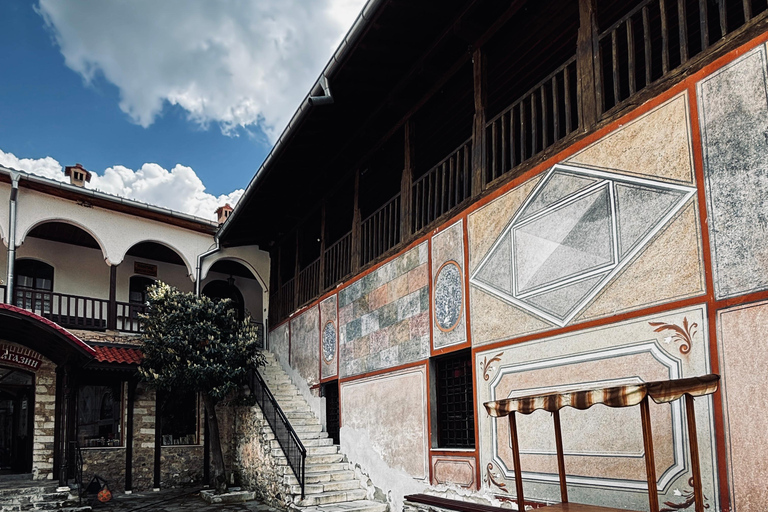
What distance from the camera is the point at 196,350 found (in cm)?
1198

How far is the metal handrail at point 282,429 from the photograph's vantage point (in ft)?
32.8

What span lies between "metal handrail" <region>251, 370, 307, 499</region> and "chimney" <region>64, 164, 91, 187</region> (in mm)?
7186

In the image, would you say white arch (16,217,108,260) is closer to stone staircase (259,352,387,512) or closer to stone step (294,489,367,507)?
stone staircase (259,352,387,512)

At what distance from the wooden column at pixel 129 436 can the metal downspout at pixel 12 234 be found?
3.10 m

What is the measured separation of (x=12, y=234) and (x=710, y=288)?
40.3 ft

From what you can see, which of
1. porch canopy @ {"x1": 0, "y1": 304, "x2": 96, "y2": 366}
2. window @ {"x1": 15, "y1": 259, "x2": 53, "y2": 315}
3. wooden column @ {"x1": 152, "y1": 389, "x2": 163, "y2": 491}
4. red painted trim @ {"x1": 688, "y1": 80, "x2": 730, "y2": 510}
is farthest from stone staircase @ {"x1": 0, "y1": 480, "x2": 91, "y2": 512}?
red painted trim @ {"x1": 688, "y1": 80, "x2": 730, "y2": 510}

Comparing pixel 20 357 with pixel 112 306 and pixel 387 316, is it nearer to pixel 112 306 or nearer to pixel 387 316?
pixel 112 306

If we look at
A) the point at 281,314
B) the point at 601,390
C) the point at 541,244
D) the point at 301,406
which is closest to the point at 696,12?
the point at 541,244

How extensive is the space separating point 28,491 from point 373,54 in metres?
9.32

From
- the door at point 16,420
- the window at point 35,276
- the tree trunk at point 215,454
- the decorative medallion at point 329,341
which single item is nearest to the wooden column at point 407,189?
the decorative medallion at point 329,341

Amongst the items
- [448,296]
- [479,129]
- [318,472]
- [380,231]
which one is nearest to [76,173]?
[380,231]

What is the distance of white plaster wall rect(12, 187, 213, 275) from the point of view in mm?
12422

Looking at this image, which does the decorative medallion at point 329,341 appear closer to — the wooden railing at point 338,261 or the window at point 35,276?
the wooden railing at point 338,261

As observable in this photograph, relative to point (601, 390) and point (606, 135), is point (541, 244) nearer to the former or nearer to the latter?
point (606, 135)
